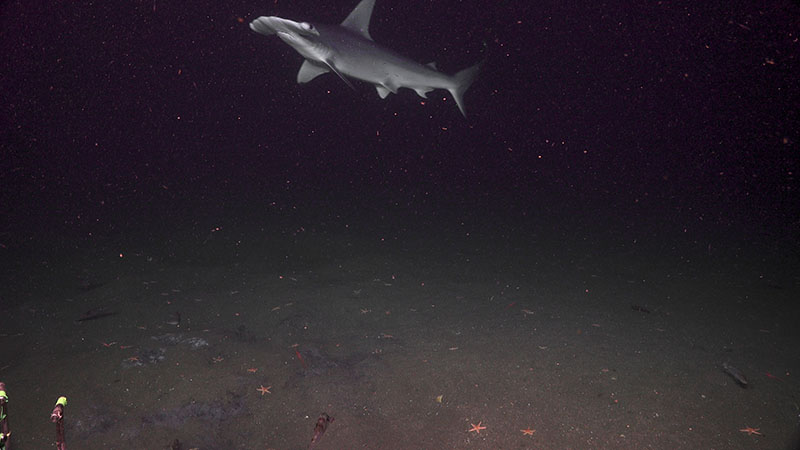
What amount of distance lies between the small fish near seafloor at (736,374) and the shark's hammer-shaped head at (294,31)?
7.18 metres

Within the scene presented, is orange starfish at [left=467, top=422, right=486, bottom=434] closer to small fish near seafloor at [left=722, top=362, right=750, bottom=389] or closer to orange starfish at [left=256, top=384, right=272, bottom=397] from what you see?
orange starfish at [left=256, top=384, right=272, bottom=397]

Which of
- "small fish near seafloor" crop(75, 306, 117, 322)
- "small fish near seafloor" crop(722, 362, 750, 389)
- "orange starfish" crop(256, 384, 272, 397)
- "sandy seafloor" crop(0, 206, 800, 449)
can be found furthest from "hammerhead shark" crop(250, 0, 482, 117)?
"small fish near seafloor" crop(722, 362, 750, 389)

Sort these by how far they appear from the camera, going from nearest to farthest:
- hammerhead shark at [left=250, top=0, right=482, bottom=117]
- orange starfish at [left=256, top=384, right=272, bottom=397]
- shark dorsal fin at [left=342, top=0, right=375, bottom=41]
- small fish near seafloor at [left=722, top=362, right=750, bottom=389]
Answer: orange starfish at [left=256, top=384, right=272, bottom=397] → small fish near seafloor at [left=722, top=362, right=750, bottom=389] → hammerhead shark at [left=250, top=0, right=482, bottom=117] → shark dorsal fin at [left=342, top=0, right=375, bottom=41]

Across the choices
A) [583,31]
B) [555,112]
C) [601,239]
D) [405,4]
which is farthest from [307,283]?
[555,112]

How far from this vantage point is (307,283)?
700 cm

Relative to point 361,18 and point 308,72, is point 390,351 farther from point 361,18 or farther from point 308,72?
point 361,18

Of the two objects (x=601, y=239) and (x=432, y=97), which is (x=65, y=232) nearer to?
(x=601, y=239)

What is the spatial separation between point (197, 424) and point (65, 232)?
12.5 metres

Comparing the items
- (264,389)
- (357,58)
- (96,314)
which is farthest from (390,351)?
(357,58)

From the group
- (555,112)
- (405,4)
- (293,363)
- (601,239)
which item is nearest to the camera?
(293,363)

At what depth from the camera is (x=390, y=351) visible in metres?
4.32

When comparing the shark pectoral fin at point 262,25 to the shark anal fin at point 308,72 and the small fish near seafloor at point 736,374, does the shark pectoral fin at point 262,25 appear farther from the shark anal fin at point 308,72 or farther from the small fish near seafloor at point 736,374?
the small fish near seafloor at point 736,374

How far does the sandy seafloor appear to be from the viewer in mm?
2941

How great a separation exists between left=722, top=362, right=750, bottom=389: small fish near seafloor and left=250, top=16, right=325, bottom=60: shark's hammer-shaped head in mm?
7179
